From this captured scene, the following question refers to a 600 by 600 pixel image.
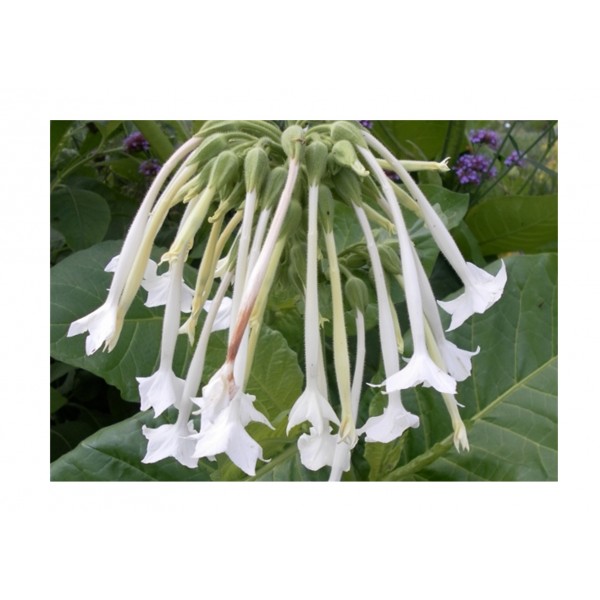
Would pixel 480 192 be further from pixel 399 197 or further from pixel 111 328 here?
pixel 111 328

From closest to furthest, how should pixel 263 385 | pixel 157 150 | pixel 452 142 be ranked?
pixel 263 385
pixel 157 150
pixel 452 142

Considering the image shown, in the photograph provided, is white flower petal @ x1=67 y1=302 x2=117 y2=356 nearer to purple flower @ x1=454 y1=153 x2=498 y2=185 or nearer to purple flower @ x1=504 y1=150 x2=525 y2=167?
purple flower @ x1=454 y1=153 x2=498 y2=185

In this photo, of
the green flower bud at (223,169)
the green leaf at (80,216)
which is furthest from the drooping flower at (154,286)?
the green leaf at (80,216)

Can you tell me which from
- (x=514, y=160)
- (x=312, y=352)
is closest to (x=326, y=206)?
(x=312, y=352)

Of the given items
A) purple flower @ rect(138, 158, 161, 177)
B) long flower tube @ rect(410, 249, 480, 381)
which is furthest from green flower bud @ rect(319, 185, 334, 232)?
purple flower @ rect(138, 158, 161, 177)

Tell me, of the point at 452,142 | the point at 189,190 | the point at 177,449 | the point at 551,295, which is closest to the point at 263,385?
the point at 177,449

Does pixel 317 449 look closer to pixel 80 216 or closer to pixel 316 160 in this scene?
pixel 316 160

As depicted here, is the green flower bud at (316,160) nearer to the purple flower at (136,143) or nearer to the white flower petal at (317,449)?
the white flower petal at (317,449)
